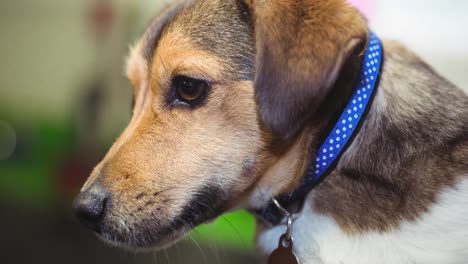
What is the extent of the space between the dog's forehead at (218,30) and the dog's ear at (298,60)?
115 mm

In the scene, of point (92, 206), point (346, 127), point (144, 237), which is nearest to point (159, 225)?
point (144, 237)

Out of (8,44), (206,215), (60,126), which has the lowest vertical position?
(60,126)

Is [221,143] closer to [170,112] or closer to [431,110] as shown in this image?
[170,112]

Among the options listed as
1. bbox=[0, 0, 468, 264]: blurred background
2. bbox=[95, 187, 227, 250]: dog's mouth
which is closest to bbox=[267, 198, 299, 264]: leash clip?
bbox=[95, 187, 227, 250]: dog's mouth

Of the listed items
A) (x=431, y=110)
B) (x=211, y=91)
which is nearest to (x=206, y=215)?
(x=211, y=91)

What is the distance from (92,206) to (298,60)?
55 centimetres

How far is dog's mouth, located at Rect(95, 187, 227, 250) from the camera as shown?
123 cm

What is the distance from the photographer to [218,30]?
51.8 inches

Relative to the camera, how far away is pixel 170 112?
1.29m

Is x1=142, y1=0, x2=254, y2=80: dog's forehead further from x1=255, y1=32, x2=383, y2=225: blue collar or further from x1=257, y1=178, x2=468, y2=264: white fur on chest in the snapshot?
x1=257, y1=178, x2=468, y2=264: white fur on chest

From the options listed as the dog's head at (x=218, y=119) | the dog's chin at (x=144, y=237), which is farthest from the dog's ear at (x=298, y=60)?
the dog's chin at (x=144, y=237)

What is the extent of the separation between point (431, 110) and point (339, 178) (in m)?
0.27

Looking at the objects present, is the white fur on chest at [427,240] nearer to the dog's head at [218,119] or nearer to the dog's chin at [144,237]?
the dog's head at [218,119]

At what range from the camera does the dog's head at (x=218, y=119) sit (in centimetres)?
113
